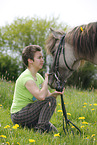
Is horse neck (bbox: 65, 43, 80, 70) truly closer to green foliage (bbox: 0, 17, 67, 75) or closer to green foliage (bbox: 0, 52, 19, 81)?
green foliage (bbox: 0, 52, 19, 81)

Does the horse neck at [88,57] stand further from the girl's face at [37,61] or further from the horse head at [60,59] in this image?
the girl's face at [37,61]

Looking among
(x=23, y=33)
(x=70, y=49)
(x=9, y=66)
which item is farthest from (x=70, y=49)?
(x=23, y=33)

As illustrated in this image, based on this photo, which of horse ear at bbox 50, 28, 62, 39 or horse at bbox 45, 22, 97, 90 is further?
horse ear at bbox 50, 28, 62, 39

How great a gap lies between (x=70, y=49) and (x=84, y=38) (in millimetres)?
300

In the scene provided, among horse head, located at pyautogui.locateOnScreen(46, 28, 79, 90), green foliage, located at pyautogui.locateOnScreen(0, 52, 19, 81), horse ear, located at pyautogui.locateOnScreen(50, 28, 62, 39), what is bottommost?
green foliage, located at pyautogui.locateOnScreen(0, 52, 19, 81)

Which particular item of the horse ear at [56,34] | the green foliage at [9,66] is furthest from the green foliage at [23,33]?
the horse ear at [56,34]

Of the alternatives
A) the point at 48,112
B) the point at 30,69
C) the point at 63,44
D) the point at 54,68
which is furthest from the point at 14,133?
the point at 63,44

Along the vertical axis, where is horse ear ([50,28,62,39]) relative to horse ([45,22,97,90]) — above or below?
above

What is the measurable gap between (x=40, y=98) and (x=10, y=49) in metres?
10.9

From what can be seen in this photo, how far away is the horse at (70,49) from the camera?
247cm

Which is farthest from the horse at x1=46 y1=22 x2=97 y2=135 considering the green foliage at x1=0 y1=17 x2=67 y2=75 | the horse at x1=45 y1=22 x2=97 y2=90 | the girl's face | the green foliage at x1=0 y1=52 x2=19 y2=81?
the green foliage at x1=0 y1=17 x2=67 y2=75

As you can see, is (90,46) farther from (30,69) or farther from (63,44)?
(30,69)

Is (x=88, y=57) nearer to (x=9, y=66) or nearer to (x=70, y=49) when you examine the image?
(x=70, y=49)

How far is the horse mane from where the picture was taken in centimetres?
244
